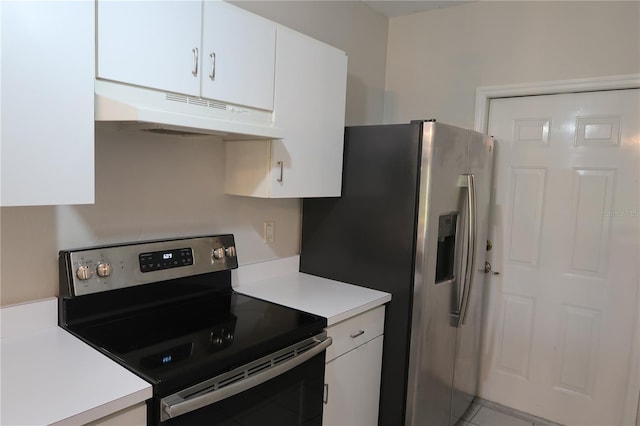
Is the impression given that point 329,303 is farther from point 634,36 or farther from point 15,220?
point 634,36

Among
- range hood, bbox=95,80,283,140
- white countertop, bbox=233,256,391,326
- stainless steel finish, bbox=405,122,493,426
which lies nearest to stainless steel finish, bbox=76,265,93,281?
range hood, bbox=95,80,283,140

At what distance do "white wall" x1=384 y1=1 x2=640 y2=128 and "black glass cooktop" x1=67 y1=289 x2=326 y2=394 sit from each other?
185 cm

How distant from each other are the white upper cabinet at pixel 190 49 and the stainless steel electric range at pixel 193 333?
64 centimetres

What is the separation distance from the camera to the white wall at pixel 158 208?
1459mm

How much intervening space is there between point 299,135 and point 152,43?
2.47 ft

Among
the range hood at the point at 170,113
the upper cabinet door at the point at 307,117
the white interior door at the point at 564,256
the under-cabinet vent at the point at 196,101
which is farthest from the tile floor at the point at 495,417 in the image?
the under-cabinet vent at the point at 196,101

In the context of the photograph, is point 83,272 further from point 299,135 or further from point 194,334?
point 299,135

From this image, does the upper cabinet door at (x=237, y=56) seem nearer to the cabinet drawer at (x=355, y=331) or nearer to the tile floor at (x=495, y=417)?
the cabinet drawer at (x=355, y=331)

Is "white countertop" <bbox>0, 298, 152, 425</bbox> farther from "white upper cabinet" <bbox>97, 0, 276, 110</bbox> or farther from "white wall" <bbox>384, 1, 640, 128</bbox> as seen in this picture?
"white wall" <bbox>384, 1, 640, 128</bbox>

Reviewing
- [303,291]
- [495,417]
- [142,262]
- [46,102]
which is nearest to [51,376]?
[142,262]

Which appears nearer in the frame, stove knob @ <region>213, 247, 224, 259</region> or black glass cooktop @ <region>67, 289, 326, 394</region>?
black glass cooktop @ <region>67, 289, 326, 394</region>

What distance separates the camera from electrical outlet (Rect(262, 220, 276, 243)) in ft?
7.56

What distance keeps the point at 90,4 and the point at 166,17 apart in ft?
0.83

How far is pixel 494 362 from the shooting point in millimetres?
2854
